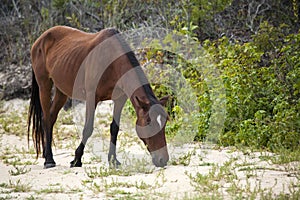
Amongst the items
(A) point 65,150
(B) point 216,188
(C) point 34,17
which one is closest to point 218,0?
(A) point 65,150

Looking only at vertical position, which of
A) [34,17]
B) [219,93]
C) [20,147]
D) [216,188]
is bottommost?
[20,147]

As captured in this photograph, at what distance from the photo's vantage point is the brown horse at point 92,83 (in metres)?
5.69

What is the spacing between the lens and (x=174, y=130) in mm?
7773

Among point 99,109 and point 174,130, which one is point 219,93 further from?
point 99,109

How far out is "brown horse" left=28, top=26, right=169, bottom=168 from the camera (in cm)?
569

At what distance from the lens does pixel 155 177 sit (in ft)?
17.6

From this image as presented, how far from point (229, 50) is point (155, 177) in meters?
3.26

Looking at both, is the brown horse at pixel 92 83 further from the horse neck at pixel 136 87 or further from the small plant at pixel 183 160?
the small plant at pixel 183 160

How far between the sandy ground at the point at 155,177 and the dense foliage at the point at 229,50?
0.50 meters

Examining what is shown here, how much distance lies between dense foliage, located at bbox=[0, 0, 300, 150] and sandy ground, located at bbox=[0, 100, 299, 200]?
19.6 inches

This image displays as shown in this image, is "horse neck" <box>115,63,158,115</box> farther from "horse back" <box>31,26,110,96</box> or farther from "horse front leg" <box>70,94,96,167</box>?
"horse back" <box>31,26,110,96</box>

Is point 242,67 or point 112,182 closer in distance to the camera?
point 112,182

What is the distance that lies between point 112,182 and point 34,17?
8.52 metres

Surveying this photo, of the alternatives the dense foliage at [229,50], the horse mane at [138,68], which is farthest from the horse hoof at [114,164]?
the dense foliage at [229,50]
